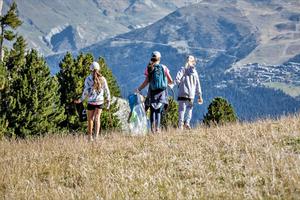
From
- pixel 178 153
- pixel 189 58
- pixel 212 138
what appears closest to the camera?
pixel 178 153

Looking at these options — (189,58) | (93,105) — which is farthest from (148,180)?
(189,58)

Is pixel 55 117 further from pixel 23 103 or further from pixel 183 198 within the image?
pixel 183 198

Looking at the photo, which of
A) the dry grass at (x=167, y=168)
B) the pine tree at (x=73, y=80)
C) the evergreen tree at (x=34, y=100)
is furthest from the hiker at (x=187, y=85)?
the pine tree at (x=73, y=80)

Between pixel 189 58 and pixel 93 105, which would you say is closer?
pixel 93 105

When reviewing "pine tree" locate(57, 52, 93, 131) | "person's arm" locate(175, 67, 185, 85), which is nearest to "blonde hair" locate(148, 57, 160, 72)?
"person's arm" locate(175, 67, 185, 85)

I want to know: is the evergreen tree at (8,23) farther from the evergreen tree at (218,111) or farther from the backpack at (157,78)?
the backpack at (157,78)

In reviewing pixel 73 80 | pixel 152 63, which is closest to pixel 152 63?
pixel 152 63

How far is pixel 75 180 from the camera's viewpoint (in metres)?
8.10

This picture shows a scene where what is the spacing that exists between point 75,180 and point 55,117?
37611mm

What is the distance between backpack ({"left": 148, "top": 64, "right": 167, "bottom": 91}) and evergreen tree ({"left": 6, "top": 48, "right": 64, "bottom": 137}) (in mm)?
32406

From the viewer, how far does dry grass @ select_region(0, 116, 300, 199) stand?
6477 millimetres

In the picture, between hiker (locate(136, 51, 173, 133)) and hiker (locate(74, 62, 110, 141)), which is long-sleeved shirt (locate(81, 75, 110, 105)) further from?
hiker (locate(136, 51, 173, 133))

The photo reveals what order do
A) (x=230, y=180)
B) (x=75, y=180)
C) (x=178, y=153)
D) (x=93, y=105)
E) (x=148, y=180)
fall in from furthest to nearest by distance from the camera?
(x=93, y=105)
(x=178, y=153)
(x=75, y=180)
(x=148, y=180)
(x=230, y=180)

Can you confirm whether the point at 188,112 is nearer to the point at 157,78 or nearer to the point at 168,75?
the point at 168,75
